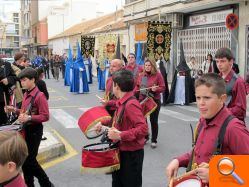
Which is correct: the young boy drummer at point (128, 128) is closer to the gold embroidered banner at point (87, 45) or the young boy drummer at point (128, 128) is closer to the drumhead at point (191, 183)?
the drumhead at point (191, 183)

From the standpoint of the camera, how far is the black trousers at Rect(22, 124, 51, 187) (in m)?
5.20

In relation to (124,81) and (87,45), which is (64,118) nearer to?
(124,81)

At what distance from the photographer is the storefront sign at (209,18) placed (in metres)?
19.5

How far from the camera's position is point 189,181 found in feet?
8.21

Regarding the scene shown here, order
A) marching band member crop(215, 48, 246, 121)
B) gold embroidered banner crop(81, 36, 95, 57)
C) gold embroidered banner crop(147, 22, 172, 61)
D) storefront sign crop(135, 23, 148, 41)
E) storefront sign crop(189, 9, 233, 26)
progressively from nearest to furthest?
marching band member crop(215, 48, 246, 121) < gold embroidered banner crop(147, 22, 172, 61) < storefront sign crop(189, 9, 233, 26) < gold embroidered banner crop(81, 36, 95, 57) < storefront sign crop(135, 23, 148, 41)

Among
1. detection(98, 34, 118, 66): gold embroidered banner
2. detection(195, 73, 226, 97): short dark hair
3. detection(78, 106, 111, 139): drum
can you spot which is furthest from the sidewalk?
detection(98, 34, 118, 66): gold embroidered banner

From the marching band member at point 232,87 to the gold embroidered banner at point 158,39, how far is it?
1224cm

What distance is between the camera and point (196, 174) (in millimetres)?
2500

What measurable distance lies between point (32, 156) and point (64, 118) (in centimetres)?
728

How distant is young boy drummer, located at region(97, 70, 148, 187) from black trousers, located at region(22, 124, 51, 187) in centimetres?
136

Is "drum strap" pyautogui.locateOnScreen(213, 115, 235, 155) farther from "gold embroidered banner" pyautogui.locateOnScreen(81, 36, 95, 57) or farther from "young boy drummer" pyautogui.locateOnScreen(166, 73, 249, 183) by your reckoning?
"gold embroidered banner" pyautogui.locateOnScreen(81, 36, 95, 57)

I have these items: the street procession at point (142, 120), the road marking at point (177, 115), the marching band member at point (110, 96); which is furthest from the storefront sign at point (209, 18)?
the marching band member at point (110, 96)

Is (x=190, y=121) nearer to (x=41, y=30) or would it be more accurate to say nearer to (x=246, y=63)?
(x=246, y=63)

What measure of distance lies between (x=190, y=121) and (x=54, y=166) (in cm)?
530
